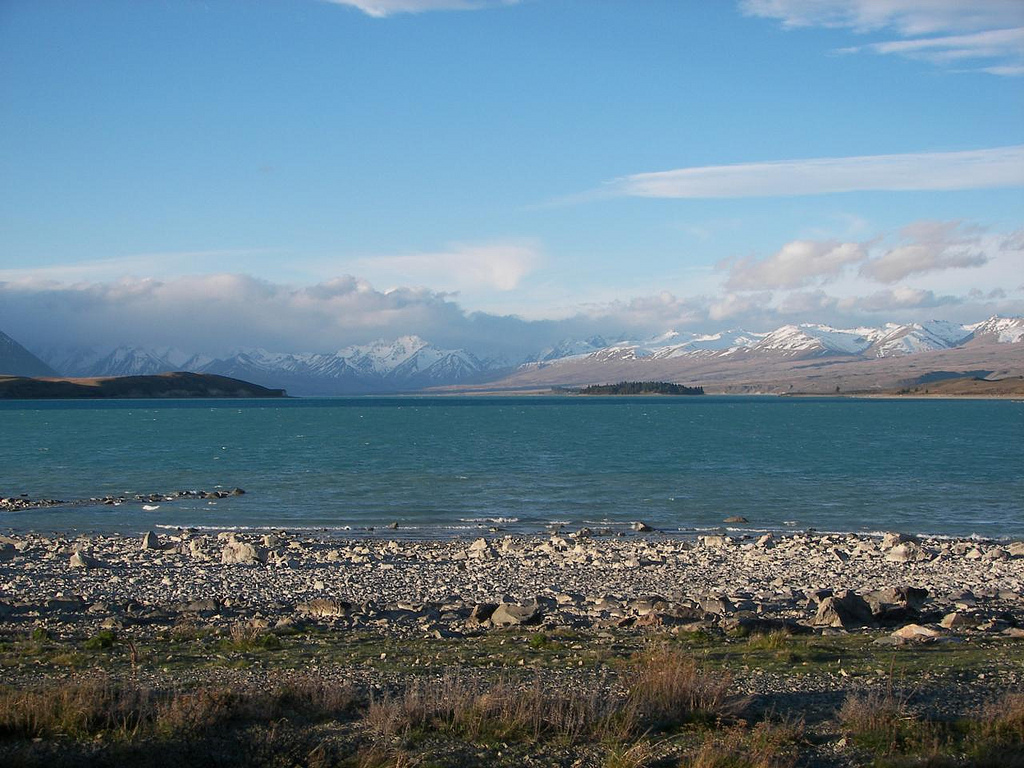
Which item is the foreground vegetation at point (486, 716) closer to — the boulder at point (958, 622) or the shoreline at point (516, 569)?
the boulder at point (958, 622)

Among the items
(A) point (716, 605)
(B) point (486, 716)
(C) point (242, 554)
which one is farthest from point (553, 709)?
(C) point (242, 554)

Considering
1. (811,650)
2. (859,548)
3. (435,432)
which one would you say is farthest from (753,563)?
(435,432)

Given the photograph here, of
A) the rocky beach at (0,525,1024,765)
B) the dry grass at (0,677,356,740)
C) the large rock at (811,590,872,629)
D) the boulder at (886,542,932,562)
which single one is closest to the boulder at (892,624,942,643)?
the rocky beach at (0,525,1024,765)

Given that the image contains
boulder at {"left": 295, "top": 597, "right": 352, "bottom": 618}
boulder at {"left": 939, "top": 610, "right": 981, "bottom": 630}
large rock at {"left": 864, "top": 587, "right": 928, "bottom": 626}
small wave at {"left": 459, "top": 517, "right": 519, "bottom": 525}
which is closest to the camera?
boulder at {"left": 939, "top": 610, "right": 981, "bottom": 630}

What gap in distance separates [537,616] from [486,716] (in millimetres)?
7338

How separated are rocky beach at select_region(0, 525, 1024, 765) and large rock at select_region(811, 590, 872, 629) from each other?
5 cm

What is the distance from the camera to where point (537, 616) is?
16.0 metres

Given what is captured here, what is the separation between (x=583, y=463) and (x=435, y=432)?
142ft

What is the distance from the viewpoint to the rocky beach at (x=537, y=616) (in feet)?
34.9

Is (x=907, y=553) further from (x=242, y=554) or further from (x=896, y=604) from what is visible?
(x=242, y=554)

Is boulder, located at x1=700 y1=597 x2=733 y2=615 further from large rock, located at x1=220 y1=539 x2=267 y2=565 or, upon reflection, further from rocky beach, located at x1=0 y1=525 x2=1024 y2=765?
large rock, located at x1=220 y1=539 x2=267 y2=565

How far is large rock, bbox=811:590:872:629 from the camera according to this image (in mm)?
15545

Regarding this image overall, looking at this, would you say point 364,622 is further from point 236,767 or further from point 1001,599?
point 1001,599

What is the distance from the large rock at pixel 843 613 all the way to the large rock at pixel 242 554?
13986 mm
